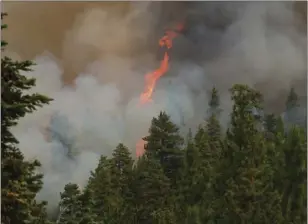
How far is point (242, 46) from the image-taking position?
9797 millimetres

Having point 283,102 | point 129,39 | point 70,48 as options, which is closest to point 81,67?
point 70,48

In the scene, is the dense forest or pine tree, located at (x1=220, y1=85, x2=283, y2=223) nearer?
the dense forest

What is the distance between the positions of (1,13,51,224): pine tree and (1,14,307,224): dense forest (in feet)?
11.3

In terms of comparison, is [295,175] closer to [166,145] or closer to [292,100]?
[292,100]

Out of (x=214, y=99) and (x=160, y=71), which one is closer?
(x=160, y=71)

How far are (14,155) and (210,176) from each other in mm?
7026

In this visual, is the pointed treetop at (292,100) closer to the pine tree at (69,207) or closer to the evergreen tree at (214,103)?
the evergreen tree at (214,103)

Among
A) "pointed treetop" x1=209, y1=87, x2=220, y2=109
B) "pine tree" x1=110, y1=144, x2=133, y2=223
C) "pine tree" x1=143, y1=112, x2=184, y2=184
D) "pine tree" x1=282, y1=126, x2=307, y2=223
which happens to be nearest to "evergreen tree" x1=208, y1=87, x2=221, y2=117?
"pointed treetop" x1=209, y1=87, x2=220, y2=109

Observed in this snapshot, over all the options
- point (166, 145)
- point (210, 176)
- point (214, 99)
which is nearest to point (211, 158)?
point (210, 176)

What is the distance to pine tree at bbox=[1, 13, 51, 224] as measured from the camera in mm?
5129

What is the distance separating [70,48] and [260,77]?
4.06 m

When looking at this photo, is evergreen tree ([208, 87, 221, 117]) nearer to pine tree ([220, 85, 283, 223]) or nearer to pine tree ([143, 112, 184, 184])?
pine tree ([220, 85, 283, 223])

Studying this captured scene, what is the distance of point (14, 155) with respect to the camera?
5.31 meters

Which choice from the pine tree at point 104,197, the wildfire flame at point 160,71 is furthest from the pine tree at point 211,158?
the pine tree at point 104,197
